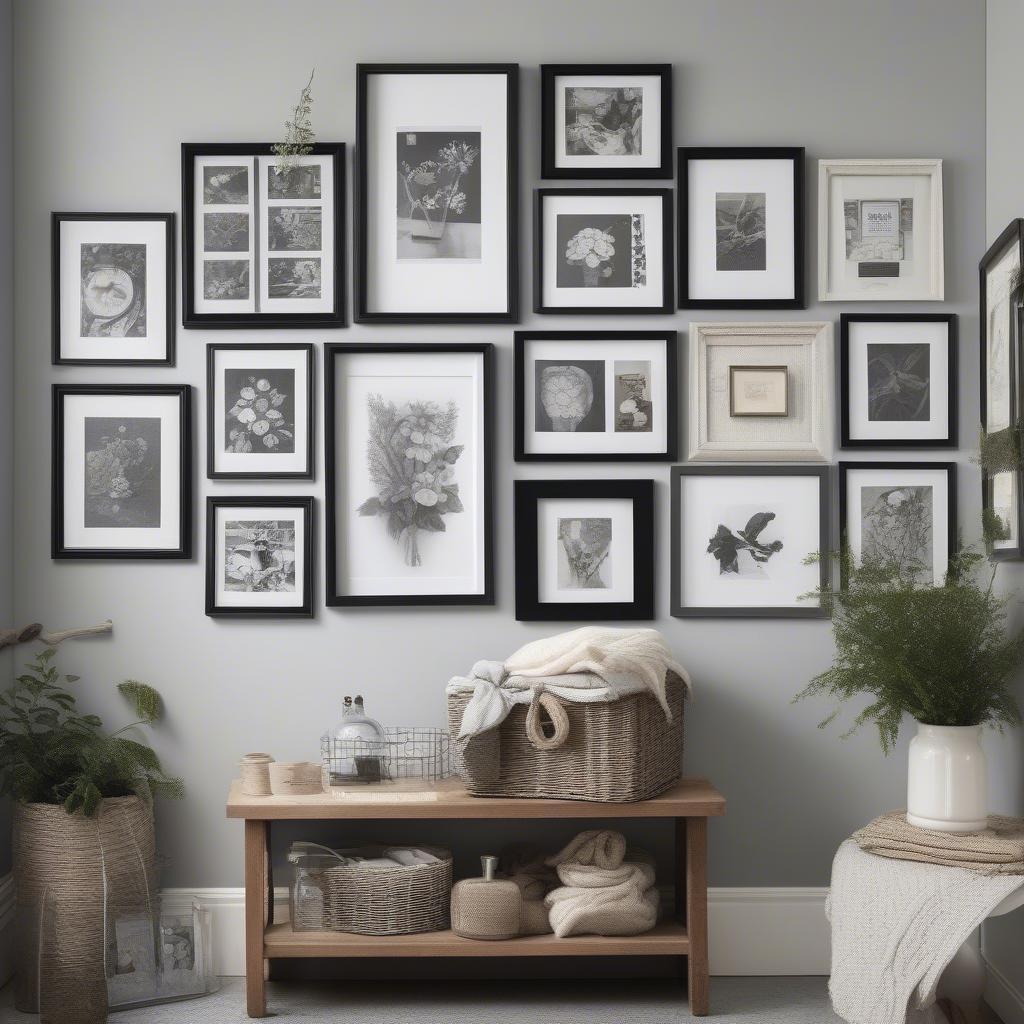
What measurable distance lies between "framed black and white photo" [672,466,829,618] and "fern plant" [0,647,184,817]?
139 centimetres

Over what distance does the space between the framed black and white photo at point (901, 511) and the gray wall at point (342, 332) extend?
73 mm

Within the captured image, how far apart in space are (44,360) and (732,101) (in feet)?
6.28

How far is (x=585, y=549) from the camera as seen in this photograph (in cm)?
284

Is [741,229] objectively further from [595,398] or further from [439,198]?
[439,198]

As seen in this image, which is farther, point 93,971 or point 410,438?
point 410,438

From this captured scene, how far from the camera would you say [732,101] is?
2857mm

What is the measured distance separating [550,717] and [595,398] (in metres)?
0.85

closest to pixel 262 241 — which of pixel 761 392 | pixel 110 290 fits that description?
pixel 110 290

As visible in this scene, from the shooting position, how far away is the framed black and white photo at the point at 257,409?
284 centimetres

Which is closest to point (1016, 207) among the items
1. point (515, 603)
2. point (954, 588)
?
point (954, 588)

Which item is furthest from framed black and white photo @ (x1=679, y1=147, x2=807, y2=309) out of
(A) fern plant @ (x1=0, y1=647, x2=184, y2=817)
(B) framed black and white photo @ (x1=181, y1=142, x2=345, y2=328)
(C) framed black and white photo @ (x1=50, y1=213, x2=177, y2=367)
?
(A) fern plant @ (x1=0, y1=647, x2=184, y2=817)

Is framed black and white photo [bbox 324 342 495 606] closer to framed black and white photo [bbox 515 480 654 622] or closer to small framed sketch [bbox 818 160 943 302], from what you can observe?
framed black and white photo [bbox 515 480 654 622]

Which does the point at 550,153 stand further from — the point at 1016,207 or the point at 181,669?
the point at 181,669

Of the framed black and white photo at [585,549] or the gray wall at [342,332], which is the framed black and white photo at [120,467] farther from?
the framed black and white photo at [585,549]
